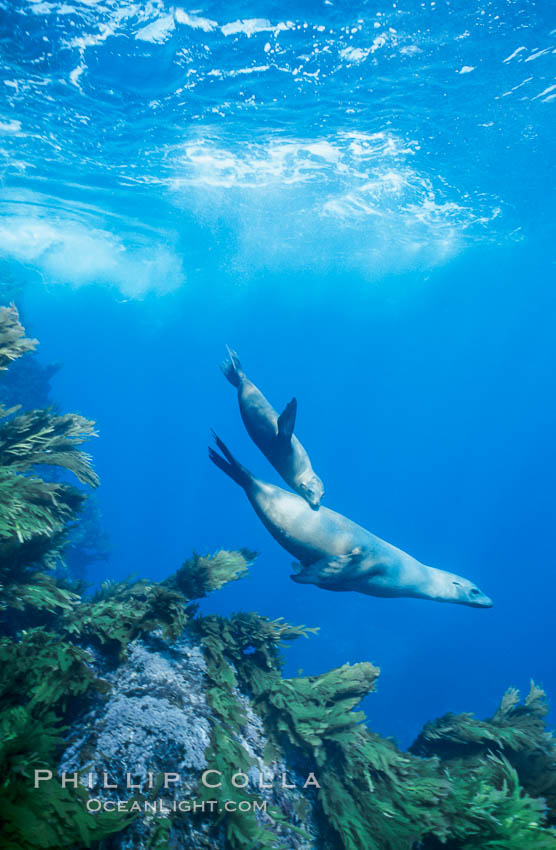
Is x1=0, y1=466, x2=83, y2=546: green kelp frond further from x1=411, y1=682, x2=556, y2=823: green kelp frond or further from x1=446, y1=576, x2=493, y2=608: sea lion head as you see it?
x1=446, y1=576, x2=493, y2=608: sea lion head

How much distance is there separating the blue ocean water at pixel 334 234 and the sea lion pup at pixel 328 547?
10.8 meters

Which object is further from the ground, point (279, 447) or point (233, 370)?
point (233, 370)

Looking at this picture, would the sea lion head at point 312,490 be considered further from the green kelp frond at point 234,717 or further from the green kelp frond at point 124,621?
the green kelp frond at point 124,621

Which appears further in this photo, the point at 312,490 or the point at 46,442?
the point at 312,490

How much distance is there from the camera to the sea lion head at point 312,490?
13.3 feet

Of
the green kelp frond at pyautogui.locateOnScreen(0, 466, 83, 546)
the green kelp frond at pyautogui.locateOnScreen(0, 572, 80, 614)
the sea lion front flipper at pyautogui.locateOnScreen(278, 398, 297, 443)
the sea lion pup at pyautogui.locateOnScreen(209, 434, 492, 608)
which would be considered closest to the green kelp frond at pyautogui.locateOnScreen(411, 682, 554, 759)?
the sea lion pup at pyautogui.locateOnScreen(209, 434, 492, 608)

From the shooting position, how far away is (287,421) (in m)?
3.76

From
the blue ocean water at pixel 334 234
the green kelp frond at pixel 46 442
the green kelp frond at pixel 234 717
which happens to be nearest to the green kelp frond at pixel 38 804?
the green kelp frond at pixel 234 717

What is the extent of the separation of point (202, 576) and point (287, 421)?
62.3 inches

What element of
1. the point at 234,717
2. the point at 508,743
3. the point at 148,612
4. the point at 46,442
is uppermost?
the point at 508,743

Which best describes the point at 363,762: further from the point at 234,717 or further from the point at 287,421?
the point at 287,421

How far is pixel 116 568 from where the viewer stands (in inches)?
1622

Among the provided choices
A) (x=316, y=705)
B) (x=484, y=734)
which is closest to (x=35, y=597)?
(x=316, y=705)

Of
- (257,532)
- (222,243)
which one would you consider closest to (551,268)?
(222,243)
